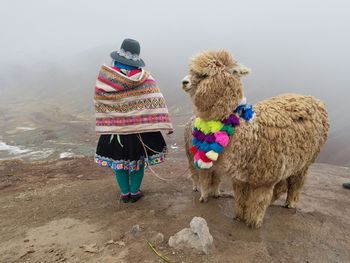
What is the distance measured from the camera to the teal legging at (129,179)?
3490 mm

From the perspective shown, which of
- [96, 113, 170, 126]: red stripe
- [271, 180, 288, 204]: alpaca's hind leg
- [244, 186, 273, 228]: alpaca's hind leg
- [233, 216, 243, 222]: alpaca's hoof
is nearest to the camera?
[244, 186, 273, 228]: alpaca's hind leg

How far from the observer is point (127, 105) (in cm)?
322

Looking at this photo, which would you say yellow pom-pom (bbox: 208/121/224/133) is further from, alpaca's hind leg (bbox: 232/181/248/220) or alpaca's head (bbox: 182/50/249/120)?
alpaca's hind leg (bbox: 232/181/248/220)

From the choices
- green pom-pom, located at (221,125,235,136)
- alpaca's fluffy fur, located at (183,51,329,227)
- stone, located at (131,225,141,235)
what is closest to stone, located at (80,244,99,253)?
stone, located at (131,225,141,235)

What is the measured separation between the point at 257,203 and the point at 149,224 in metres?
1.04

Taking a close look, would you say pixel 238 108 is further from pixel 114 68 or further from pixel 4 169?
pixel 4 169

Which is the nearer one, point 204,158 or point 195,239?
point 195,239

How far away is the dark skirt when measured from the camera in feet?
10.8

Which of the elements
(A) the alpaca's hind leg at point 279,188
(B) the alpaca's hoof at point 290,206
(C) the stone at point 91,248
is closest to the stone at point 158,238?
(C) the stone at point 91,248

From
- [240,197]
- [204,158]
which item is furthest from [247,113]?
[240,197]

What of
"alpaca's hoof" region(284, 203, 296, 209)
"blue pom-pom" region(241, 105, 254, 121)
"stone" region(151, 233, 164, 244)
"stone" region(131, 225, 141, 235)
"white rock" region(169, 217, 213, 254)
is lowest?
"alpaca's hoof" region(284, 203, 296, 209)

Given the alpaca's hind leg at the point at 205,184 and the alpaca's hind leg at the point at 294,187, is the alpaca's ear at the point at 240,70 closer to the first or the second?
the alpaca's hind leg at the point at 205,184

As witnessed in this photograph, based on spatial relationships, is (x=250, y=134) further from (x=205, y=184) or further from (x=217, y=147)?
(x=205, y=184)

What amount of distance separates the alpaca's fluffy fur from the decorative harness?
0.18 feet
